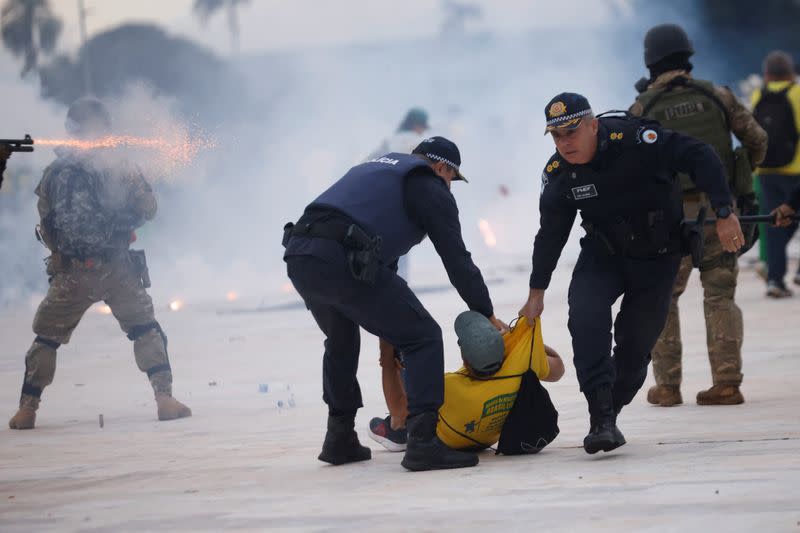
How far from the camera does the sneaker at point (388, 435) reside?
6883mm

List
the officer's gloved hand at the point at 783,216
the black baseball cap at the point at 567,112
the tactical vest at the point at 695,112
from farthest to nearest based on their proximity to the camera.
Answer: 1. the tactical vest at the point at 695,112
2. the officer's gloved hand at the point at 783,216
3. the black baseball cap at the point at 567,112

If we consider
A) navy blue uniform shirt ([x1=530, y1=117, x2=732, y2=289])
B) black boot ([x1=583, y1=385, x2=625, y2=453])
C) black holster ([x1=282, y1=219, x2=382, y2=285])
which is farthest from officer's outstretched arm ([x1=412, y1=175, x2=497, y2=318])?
black boot ([x1=583, y1=385, x2=625, y2=453])

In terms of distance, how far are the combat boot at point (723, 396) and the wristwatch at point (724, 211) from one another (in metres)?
1.86

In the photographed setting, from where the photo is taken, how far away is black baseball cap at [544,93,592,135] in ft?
20.4

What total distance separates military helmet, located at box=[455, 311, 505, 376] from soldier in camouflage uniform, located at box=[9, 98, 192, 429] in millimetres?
3090

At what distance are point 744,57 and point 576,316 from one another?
96.3 feet

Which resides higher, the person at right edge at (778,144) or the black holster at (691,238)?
the person at right edge at (778,144)

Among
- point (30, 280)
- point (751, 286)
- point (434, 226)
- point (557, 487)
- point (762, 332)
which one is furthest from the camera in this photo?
point (30, 280)

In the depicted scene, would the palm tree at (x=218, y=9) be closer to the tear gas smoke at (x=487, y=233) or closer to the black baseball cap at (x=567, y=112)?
the tear gas smoke at (x=487, y=233)

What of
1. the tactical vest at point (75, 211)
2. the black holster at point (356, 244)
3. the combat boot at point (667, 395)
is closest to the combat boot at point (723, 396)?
the combat boot at point (667, 395)

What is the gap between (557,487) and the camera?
17.3ft

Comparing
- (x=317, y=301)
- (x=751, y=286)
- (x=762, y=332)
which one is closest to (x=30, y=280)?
(x=751, y=286)

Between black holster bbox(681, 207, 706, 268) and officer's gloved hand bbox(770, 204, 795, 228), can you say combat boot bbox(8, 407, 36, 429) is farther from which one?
officer's gloved hand bbox(770, 204, 795, 228)

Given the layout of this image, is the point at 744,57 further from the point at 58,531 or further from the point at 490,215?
the point at 58,531
